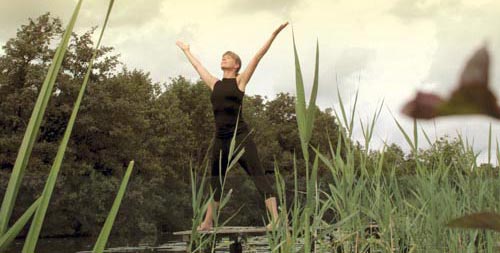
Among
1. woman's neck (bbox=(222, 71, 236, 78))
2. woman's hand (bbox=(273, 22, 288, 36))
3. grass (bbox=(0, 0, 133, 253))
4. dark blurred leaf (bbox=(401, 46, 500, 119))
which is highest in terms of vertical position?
woman's hand (bbox=(273, 22, 288, 36))

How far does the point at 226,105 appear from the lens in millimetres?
6297

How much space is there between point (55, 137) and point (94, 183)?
3.12 m

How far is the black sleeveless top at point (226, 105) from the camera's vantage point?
6215mm

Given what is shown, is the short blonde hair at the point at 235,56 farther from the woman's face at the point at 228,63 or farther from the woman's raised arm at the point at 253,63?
the woman's raised arm at the point at 253,63

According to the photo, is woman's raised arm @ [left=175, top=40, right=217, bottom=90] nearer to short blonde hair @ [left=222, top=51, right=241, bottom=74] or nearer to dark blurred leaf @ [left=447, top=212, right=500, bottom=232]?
short blonde hair @ [left=222, top=51, right=241, bottom=74]

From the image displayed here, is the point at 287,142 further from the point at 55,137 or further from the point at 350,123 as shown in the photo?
the point at 350,123

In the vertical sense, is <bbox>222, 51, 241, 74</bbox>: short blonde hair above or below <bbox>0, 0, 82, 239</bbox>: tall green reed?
above

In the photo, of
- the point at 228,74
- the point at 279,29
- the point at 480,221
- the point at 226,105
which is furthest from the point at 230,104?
the point at 480,221

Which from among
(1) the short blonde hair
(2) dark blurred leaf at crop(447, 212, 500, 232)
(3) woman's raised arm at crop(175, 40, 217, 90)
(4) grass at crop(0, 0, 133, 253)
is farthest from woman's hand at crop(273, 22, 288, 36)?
(2) dark blurred leaf at crop(447, 212, 500, 232)

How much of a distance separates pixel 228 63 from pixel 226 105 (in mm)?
391

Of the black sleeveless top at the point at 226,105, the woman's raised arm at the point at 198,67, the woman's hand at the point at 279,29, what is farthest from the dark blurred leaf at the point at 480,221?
the woman's raised arm at the point at 198,67

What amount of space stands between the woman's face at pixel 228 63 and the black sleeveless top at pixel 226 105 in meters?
0.12

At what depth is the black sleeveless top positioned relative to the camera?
6215mm

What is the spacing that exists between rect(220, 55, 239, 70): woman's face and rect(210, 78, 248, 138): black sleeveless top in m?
0.12
